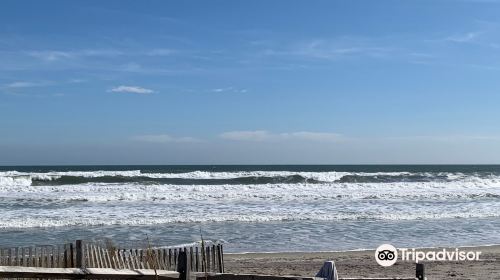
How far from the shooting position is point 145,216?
21641 mm

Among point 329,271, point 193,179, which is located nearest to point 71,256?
point 329,271

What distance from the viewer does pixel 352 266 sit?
12344 millimetres

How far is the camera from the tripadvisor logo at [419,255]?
42.4ft

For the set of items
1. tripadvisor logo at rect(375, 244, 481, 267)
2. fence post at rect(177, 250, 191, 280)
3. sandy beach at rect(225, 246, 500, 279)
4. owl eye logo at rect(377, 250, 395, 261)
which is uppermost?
fence post at rect(177, 250, 191, 280)

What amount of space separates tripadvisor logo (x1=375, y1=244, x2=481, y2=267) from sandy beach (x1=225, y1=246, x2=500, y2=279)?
0.56 feet

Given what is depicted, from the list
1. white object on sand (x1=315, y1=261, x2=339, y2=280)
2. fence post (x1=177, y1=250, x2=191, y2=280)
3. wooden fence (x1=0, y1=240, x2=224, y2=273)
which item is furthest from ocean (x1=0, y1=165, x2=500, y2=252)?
white object on sand (x1=315, y1=261, x2=339, y2=280)

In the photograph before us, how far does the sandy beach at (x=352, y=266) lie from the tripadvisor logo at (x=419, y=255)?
169 mm

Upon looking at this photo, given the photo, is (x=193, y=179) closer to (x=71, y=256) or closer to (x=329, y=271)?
(x=71, y=256)

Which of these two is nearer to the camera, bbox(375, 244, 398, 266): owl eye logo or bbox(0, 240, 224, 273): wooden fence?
bbox(0, 240, 224, 273): wooden fence

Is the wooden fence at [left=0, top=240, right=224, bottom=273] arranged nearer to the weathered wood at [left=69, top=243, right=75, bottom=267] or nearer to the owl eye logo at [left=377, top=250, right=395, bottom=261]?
the weathered wood at [left=69, top=243, right=75, bottom=267]

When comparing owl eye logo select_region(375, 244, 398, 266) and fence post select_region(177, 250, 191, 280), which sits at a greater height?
fence post select_region(177, 250, 191, 280)

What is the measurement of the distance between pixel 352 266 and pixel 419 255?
2471 millimetres

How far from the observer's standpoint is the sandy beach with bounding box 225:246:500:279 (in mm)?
11633

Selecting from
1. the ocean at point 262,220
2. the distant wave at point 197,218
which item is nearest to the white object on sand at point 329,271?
the ocean at point 262,220
